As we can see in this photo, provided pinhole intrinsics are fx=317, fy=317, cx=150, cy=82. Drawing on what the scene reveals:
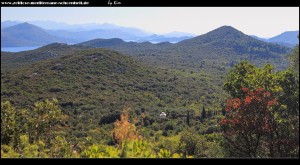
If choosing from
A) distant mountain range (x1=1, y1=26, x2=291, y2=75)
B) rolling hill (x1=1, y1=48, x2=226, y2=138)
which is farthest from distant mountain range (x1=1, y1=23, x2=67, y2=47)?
distant mountain range (x1=1, y1=26, x2=291, y2=75)

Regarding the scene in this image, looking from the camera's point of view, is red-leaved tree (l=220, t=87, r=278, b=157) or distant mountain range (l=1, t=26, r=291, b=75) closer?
red-leaved tree (l=220, t=87, r=278, b=157)

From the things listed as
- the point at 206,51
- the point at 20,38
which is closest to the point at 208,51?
the point at 206,51

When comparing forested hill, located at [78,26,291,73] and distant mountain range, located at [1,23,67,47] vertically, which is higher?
distant mountain range, located at [1,23,67,47]

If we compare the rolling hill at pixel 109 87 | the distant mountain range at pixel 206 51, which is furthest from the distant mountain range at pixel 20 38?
the distant mountain range at pixel 206 51

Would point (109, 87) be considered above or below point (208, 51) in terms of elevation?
below

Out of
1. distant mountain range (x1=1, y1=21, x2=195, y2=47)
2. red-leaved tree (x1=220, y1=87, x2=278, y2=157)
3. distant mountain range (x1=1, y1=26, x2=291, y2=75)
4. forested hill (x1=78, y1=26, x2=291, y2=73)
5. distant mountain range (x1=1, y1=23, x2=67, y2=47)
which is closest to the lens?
red-leaved tree (x1=220, y1=87, x2=278, y2=157)

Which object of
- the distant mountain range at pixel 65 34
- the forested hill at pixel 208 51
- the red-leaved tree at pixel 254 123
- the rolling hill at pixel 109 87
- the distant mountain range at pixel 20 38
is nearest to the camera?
the red-leaved tree at pixel 254 123

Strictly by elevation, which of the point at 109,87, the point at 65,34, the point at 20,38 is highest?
the point at 65,34

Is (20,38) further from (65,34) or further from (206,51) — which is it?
(206,51)

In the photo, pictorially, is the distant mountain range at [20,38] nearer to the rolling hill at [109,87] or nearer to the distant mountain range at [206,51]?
the rolling hill at [109,87]

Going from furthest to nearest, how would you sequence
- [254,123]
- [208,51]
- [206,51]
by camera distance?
[206,51] → [208,51] → [254,123]

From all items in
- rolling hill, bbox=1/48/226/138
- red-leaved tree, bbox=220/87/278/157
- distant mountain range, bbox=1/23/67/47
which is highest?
distant mountain range, bbox=1/23/67/47

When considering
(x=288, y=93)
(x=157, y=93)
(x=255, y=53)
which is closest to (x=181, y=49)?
(x=255, y=53)

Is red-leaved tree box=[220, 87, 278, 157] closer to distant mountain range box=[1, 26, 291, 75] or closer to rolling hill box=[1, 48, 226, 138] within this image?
rolling hill box=[1, 48, 226, 138]
